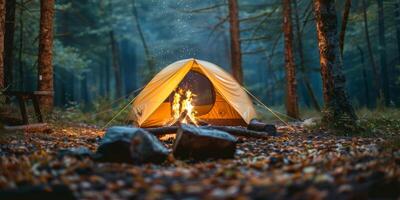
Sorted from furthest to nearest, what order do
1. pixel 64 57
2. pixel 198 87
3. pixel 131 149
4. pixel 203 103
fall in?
pixel 64 57 < pixel 203 103 < pixel 198 87 < pixel 131 149

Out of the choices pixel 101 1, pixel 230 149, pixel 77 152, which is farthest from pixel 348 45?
pixel 77 152

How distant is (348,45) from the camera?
23.1 metres

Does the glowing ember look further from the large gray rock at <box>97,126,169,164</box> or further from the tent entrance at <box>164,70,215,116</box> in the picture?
the large gray rock at <box>97,126,169,164</box>

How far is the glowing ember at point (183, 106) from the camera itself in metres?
9.99

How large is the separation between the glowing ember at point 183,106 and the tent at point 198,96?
0.33 meters

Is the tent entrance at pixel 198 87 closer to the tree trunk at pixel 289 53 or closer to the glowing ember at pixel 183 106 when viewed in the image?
the glowing ember at pixel 183 106

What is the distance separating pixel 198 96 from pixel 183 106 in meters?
1.37

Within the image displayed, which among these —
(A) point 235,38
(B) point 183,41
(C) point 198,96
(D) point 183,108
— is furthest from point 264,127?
(B) point 183,41

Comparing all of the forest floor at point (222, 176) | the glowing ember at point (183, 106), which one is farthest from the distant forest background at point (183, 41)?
the forest floor at point (222, 176)

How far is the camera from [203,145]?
5559 mm

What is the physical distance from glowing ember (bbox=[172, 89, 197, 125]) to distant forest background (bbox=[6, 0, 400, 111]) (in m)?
4.13

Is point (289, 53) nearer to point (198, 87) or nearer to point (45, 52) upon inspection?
point (198, 87)

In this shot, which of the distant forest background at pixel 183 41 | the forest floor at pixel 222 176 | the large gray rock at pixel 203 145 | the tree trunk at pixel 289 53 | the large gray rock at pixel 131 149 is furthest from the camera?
the distant forest background at pixel 183 41

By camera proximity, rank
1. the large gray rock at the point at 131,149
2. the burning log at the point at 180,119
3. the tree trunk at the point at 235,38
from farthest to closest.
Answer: the tree trunk at the point at 235,38, the burning log at the point at 180,119, the large gray rock at the point at 131,149
